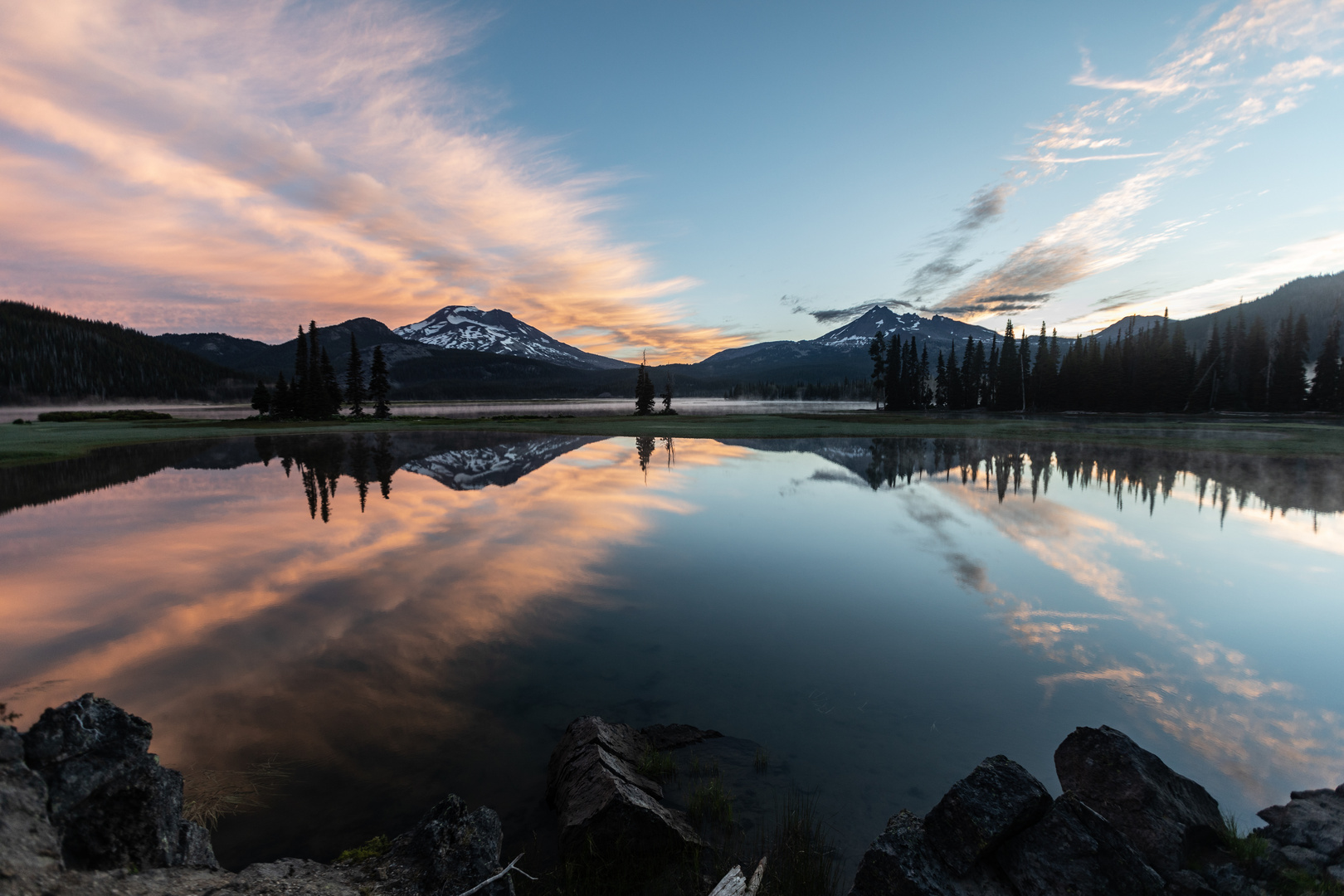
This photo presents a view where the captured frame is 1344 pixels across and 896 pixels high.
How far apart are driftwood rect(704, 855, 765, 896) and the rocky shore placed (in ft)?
0.05

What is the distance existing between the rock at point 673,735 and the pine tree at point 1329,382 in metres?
116

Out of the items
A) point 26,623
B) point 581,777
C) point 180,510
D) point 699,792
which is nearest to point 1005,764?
point 699,792

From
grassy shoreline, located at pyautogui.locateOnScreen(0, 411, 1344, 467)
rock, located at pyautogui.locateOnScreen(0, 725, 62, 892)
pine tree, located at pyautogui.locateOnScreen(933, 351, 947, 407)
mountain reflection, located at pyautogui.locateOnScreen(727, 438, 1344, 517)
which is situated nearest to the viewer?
rock, located at pyautogui.locateOnScreen(0, 725, 62, 892)

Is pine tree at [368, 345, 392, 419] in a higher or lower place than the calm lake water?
higher

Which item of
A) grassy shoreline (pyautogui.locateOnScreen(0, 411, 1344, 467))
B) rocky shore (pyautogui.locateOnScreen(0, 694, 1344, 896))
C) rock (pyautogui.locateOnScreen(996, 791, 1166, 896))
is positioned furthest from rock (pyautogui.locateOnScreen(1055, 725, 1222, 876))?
grassy shoreline (pyautogui.locateOnScreen(0, 411, 1344, 467))

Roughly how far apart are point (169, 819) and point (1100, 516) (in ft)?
84.1

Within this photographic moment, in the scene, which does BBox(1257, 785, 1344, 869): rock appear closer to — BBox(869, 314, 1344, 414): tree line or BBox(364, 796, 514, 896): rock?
BBox(364, 796, 514, 896): rock

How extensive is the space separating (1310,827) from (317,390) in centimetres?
9882

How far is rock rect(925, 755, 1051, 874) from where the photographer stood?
4.56 m

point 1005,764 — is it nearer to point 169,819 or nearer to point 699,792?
point 699,792

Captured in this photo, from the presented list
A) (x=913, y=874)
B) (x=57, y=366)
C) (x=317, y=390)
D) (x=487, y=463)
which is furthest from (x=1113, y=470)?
(x=57, y=366)

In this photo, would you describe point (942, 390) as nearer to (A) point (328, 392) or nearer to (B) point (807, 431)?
(B) point (807, 431)

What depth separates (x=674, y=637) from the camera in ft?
34.5

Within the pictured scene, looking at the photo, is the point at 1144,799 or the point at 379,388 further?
the point at 379,388
